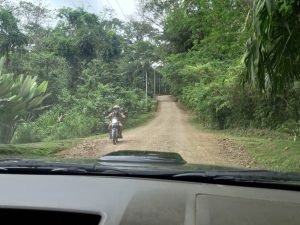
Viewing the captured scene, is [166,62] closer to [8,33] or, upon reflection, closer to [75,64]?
[75,64]

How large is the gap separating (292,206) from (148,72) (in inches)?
1363

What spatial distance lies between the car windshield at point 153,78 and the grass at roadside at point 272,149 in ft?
0.17

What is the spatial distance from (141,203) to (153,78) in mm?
36889

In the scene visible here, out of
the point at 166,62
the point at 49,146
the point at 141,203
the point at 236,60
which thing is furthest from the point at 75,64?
the point at 141,203

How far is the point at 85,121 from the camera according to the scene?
20.9 metres

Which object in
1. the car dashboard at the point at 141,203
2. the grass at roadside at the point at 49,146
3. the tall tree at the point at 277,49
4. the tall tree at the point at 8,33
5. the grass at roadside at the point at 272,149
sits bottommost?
the grass at roadside at the point at 272,149

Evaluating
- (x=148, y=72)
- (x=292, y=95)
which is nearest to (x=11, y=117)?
(x=292, y=95)

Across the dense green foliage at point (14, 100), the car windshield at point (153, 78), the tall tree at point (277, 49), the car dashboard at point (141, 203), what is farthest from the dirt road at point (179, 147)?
the car dashboard at point (141, 203)

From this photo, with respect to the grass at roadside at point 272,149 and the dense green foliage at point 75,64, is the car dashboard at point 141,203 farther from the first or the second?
the dense green foliage at point 75,64

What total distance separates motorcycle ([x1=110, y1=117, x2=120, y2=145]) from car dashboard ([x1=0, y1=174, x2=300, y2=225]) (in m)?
13.3

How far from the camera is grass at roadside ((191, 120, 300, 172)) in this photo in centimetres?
1190

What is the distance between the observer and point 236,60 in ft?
60.1

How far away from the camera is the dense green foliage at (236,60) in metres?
5.85

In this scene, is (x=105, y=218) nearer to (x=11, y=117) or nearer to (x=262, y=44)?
(x=262, y=44)
